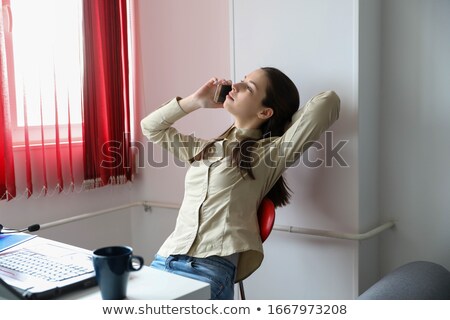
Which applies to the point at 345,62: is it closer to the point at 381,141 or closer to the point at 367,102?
the point at 367,102

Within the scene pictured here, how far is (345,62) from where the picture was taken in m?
1.60

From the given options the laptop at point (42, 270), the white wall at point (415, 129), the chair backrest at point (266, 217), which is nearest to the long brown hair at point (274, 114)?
the chair backrest at point (266, 217)

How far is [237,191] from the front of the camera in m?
1.53

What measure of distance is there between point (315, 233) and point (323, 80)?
515 mm

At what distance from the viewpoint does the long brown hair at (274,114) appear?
1536 mm

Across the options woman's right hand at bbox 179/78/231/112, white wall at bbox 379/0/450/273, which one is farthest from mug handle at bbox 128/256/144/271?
white wall at bbox 379/0/450/273

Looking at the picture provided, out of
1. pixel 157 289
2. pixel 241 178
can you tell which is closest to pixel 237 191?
pixel 241 178

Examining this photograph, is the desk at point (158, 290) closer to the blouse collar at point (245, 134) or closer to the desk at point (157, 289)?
the desk at point (157, 289)

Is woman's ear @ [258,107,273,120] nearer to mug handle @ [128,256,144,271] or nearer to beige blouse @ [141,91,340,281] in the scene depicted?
beige blouse @ [141,91,340,281]

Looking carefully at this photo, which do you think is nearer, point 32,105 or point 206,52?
point 32,105

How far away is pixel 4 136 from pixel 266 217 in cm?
105

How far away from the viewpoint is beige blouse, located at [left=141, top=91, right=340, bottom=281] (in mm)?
1478

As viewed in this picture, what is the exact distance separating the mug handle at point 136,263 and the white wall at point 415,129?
1.13m
